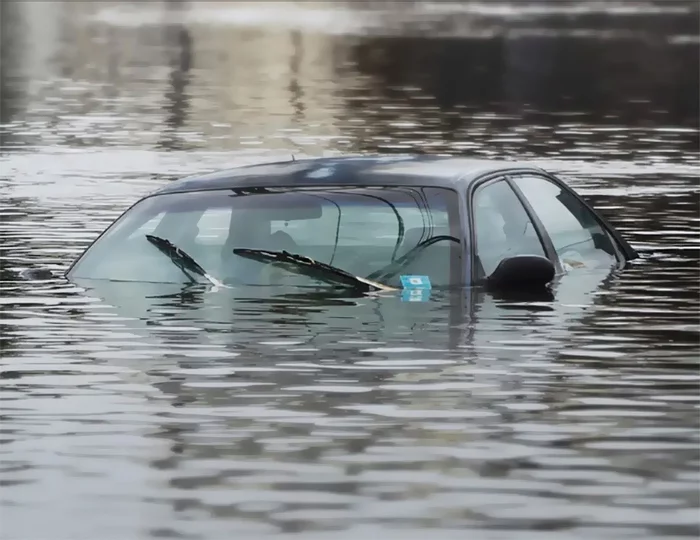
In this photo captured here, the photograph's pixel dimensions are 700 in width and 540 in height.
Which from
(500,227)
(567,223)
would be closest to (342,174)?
(500,227)

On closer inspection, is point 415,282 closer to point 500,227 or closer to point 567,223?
point 500,227

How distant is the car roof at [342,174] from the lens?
15055mm

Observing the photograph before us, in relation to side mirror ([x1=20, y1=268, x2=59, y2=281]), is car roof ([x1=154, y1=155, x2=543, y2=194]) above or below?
above

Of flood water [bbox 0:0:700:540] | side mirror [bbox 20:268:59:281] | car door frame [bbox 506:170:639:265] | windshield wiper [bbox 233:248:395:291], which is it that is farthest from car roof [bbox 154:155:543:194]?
side mirror [bbox 20:268:59:281]

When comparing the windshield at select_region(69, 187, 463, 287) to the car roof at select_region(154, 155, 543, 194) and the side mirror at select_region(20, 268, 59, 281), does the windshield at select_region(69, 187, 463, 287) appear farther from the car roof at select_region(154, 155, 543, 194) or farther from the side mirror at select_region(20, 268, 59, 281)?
the side mirror at select_region(20, 268, 59, 281)

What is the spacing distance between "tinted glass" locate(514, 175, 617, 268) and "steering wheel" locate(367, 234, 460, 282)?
102 centimetres

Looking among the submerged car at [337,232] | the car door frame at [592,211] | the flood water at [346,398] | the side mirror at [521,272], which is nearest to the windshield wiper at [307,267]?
the submerged car at [337,232]

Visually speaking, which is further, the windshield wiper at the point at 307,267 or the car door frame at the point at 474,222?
the windshield wiper at the point at 307,267

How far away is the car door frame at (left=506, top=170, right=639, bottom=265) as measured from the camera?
1590cm

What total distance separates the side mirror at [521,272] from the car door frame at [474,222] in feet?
0.39

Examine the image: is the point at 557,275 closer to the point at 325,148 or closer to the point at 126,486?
the point at 126,486

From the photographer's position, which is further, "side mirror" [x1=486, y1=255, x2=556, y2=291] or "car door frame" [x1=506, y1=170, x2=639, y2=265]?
"car door frame" [x1=506, y1=170, x2=639, y2=265]

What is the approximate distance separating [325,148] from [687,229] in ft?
46.3

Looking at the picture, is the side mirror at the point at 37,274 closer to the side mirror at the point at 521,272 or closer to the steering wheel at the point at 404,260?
the steering wheel at the point at 404,260
